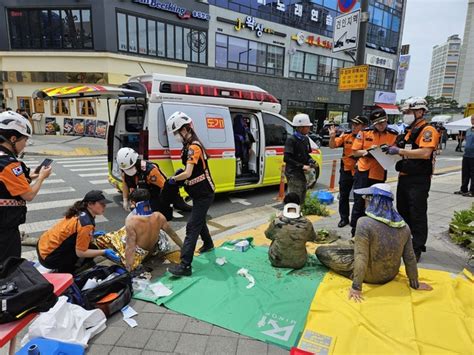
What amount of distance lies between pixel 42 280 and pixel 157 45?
69.8 ft

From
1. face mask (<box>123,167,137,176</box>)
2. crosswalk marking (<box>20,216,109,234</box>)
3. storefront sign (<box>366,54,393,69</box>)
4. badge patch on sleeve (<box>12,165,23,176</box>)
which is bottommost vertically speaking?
crosswalk marking (<box>20,216,109,234</box>)

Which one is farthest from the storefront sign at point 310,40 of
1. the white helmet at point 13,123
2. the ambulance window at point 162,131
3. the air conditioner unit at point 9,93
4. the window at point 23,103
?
the white helmet at point 13,123

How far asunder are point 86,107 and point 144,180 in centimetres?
1775

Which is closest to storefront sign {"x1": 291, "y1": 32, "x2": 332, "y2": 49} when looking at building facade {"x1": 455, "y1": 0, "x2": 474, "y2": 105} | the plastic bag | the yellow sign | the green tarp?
the yellow sign

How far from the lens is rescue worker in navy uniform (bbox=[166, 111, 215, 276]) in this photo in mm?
3627

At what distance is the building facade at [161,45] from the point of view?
62.0 feet

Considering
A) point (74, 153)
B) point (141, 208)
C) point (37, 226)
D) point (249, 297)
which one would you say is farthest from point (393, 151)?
point (74, 153)

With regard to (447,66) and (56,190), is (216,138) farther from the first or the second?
(447,66)

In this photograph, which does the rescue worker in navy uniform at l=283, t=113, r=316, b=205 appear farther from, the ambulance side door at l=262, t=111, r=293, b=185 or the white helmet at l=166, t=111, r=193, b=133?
the white helmet at l=166, t=111, r=193, b=133

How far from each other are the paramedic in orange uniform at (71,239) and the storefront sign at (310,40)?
1058 inches

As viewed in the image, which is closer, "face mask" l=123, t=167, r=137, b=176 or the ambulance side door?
"face mask" l=123, t=167, r=137, b=176

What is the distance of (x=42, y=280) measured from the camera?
2.04 metres

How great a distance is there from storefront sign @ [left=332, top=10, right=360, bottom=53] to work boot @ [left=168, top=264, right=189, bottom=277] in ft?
18.8

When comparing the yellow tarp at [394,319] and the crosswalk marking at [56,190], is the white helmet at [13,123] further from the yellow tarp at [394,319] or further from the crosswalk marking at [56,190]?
the crosswalk marking at [56,190]
